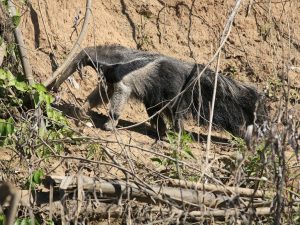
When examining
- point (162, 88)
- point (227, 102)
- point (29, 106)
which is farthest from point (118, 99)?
point (29, 106)

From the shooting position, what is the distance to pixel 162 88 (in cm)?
1011

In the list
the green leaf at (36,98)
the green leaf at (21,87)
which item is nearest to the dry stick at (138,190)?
the green leaf at (36,98)

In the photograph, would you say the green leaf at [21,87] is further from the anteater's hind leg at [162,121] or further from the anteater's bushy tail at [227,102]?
the anteater's bushy tail at [227,102]

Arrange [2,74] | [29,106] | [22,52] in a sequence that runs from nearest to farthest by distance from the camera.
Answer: [2,74] < [29,106] < [22,52]

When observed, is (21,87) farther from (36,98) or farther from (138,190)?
(138,190)

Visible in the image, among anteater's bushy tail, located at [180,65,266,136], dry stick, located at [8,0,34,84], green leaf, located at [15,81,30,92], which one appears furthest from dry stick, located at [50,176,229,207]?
anteater's bushy tail, located at [180,65,266,136]

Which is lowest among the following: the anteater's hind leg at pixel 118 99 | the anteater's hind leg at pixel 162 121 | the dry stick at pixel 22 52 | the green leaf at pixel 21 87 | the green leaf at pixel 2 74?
the anteater's hind leg at pixel 162 121

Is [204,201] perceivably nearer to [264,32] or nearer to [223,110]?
[223,110]

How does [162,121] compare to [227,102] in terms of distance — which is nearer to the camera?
[227,102]

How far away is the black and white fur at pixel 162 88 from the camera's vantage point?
9.85m

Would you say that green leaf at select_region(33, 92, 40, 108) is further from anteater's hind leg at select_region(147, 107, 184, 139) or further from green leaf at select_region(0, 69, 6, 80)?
anteater's hind leg at select_region(147, 107, 184, 139)

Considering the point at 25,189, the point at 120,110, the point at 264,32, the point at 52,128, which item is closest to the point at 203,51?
the point at 264,32

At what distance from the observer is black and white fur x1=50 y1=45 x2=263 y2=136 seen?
9.85 metres

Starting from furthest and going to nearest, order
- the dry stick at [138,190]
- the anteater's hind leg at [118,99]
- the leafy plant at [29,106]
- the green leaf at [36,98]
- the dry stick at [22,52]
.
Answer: the anteater's hind leg at [118,99]
the dry stick at [22,52]
the green leaf at [36,98]
the leafy plant at [29,106]
the dry stick at [138,190]
